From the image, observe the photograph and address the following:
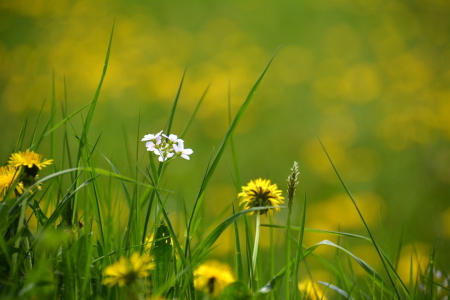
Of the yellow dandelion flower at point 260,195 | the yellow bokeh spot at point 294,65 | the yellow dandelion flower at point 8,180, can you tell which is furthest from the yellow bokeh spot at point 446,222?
the yellow bokeh spot at point 294,65

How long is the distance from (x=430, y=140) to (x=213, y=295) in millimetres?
2645

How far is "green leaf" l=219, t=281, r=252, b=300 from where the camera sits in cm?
60

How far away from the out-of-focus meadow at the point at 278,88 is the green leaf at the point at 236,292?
1348mm

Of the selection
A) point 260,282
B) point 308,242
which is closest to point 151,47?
point 308,242

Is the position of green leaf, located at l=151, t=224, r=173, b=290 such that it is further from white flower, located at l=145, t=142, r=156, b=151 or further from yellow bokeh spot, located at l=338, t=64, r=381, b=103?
yellow bokeh spot, located at l=338, t=64, r=381, b=103

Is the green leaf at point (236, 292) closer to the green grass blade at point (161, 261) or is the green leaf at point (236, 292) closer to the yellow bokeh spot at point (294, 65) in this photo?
the green grass blade at point (161, 261)

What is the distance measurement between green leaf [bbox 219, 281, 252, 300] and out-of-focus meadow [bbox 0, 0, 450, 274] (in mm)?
1348

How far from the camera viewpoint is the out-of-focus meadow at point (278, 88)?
240 centimetres

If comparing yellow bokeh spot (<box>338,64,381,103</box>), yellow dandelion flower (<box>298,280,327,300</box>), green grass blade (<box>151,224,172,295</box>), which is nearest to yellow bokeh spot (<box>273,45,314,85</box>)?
yellow bokeh spot (<box>338,64,381,103</box>)

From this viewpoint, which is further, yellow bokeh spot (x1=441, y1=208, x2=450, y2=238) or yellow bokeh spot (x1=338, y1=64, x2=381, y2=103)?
yellow bokeh spot (x1=338, y1=64, x2=381, y2=103)

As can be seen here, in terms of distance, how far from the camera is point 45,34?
399cm

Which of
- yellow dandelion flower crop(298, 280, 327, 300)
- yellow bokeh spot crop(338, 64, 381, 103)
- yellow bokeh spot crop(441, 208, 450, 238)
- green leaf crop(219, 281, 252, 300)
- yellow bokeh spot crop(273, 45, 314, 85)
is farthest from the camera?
yellow bokeh spot crop(273, 45, 314, 85)

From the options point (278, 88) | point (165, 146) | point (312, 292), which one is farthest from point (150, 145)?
point (278, 88)

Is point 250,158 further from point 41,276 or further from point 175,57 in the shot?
point 41,276
